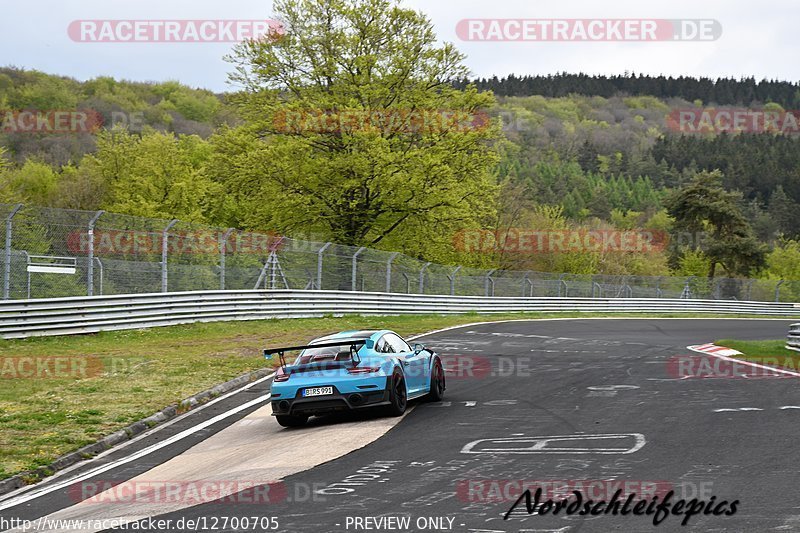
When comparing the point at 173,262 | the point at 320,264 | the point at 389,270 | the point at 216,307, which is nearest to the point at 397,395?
the point at 173,262

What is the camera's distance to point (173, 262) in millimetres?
25453

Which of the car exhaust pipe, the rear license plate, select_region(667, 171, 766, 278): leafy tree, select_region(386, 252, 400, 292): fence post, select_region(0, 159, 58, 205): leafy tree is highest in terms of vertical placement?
select_region(0, 159, 58, 205): leafy tree

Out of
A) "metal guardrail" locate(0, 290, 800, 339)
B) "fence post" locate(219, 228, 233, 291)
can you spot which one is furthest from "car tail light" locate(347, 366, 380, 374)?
"fence post" locate(219, 228, 233, 291)

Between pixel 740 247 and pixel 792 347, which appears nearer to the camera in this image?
pixel 792 347

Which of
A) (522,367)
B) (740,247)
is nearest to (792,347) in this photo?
(522,367)

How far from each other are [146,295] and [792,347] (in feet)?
52.6

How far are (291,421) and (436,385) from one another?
2687 mm

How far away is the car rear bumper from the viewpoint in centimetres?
1198

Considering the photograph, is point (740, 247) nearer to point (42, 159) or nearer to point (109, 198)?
point (109, 198)

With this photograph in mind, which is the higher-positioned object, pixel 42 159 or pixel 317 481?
pixel 42 159

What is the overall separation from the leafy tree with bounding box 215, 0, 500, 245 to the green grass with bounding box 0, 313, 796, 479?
1456 centimetres

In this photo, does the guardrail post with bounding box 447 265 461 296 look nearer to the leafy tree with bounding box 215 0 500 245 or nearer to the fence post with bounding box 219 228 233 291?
the leafy tree with bounding box 215 0 500 245

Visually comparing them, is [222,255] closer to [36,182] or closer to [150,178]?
[150,178]

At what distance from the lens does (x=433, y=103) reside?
4225 cm
